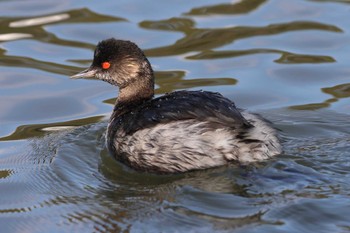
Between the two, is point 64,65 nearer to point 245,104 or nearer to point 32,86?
point 32,86

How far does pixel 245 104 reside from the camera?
346 inches

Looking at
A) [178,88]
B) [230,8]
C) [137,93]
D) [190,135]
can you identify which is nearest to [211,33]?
Answer: [230,8]

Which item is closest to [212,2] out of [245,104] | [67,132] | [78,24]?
[78,24]

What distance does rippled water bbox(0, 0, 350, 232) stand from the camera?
6238mm

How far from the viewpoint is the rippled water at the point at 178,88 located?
6238 millimetres

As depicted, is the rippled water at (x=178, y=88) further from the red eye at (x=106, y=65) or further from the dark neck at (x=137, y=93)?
the red eye at (x=106, y=65)

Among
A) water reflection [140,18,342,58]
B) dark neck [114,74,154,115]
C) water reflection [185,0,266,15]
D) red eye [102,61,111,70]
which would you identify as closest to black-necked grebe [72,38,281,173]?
dark neck [114,74,154,115]

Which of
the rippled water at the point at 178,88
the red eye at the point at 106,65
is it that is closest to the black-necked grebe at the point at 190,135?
the rippled water at the point at 178,88

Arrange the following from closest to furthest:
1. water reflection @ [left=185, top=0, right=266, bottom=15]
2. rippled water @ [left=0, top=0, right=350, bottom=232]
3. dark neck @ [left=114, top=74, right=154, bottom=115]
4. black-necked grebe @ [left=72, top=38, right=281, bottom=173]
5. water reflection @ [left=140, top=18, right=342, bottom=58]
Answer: rippled water @ [left=0, top=0, right=350, bottom=232], black-necked grebe @ [left=72, top=38, right=281, bottom=173], dark neck @ [left=114, top=74, right=154, bottom=115], water reflection @ [left=140, top=18, right=342, bottom=58], water reflection @ [left=185, top=0, right=266, bottom=15]

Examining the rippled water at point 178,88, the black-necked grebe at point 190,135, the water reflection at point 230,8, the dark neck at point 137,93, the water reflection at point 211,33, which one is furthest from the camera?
the water reflection at point 230,8

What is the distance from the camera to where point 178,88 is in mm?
9125

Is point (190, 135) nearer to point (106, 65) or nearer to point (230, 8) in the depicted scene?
point (106, 65)

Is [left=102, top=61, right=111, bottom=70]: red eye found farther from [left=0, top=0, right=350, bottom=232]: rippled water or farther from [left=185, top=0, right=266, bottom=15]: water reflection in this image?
[left=185, top=0, right=266, bottom=15]: water reflection

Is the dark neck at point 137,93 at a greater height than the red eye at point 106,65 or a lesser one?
lesser
